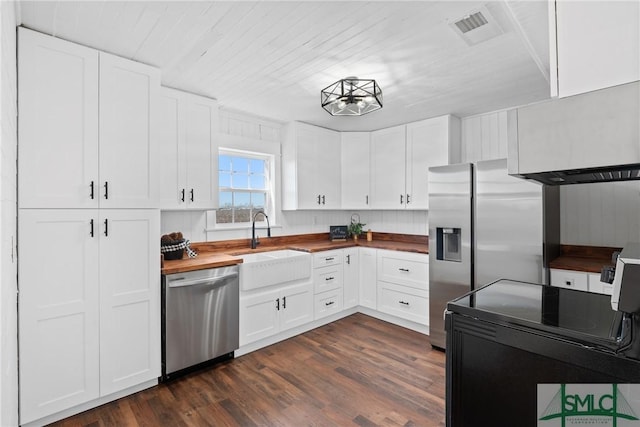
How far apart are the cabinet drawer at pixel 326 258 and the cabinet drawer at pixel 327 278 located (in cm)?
5

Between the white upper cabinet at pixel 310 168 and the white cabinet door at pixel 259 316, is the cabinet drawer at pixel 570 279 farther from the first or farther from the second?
the white upper cabinet at pixel 310 168

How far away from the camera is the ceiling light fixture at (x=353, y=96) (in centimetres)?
253

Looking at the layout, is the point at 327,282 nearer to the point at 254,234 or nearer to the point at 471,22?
the point at 254,234

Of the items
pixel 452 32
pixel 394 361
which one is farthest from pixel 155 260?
pixel 452 32

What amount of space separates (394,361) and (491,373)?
1.73m

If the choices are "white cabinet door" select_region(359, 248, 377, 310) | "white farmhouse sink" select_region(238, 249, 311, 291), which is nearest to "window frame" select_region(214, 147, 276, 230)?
"white farmhouse sink" select_region(238, 249, 311, 291)

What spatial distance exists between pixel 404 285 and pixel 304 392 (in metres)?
1.69

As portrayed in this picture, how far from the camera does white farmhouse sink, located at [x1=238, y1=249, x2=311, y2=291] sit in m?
2.98

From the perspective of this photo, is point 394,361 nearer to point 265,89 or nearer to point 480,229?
point 480,229

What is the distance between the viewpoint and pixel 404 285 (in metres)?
3.59

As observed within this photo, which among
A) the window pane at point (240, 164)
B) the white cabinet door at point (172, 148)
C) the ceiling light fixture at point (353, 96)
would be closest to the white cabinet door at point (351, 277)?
the window pane at point (240, 164)

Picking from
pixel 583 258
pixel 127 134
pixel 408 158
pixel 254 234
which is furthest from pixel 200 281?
A: pixel 583 258

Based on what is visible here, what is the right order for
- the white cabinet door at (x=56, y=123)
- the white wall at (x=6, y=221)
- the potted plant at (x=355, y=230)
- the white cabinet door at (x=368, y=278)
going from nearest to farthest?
the white wall at (x=6, y=221) → the white cabinet door at (x=56, y=123) → the white cabinet door at (x=368, y=278) → the potted plant at (x=355, y=230)

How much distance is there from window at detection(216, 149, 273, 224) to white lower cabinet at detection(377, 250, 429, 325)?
161cm
